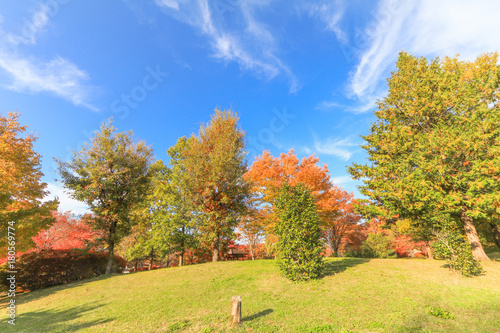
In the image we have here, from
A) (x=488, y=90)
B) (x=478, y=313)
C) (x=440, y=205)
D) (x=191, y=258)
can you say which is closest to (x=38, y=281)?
(x=191, y=258)

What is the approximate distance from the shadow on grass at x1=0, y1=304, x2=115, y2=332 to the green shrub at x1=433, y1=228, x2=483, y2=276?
15.2 m

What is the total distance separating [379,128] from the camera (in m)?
15.5

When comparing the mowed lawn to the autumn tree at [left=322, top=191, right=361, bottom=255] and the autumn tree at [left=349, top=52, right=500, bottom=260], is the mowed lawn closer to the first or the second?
the autumn tree at [left=349, top=52, right=500, bottom=260]

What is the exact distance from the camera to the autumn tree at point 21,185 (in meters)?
12.1

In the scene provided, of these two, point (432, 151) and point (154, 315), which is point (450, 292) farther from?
point (154, 315)

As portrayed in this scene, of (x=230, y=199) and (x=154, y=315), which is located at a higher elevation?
(x=230, y=199)

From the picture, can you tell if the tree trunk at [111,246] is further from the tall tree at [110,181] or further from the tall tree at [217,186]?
the tall tree at [217,186]

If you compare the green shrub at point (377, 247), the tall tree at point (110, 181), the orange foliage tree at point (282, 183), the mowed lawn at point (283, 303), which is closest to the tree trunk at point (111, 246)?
the tall tree at point (110, 181)

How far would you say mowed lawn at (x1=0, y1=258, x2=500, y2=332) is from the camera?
5453mm

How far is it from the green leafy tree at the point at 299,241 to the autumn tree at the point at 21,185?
15308 mm

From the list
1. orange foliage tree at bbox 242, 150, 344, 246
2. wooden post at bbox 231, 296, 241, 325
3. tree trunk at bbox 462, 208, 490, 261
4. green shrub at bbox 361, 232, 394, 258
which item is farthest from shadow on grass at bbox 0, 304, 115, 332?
green shrub at bbox 361, 232, 394, 258

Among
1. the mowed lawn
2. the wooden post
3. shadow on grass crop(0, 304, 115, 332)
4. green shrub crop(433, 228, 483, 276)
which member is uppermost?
green shrub crop(433, 228, 483, 276)

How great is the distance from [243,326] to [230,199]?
41.8 ft

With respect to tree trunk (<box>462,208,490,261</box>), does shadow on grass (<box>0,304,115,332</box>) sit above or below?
below
